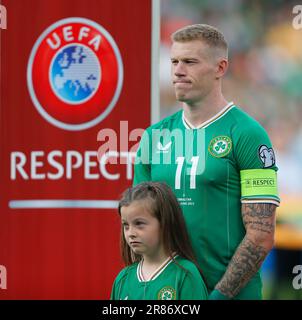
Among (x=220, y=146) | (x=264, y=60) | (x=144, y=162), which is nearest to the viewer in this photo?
(x=220, y=146)

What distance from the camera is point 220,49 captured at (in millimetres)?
2518

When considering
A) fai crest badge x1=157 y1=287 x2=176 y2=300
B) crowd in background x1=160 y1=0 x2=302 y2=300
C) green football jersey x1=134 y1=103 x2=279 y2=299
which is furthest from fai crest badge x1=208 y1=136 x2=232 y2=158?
crowd in background x1=160 y1=0 x2=302 y2=300

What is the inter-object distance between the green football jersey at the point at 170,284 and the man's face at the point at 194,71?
56 cm

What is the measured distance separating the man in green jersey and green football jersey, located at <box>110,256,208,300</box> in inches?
4.7

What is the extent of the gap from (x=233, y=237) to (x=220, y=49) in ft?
2.13

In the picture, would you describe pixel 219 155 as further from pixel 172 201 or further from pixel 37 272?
pixel 37 272

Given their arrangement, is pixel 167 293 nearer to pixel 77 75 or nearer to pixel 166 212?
pixel 166 212

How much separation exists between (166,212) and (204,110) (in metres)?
0.40

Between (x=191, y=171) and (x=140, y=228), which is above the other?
(x=191, y=171)

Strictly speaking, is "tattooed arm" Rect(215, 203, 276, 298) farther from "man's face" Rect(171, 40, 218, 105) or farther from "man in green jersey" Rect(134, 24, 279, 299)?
"man's face" Rect(171, 40, 218, 105)

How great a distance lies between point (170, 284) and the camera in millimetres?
2307

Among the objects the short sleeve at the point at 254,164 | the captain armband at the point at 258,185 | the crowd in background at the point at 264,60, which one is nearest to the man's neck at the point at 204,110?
the short sleeve at the point at 254,164

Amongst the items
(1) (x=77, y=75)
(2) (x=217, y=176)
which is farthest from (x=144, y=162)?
(1) (x=77, y=75)

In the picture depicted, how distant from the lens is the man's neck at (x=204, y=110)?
2.50m
